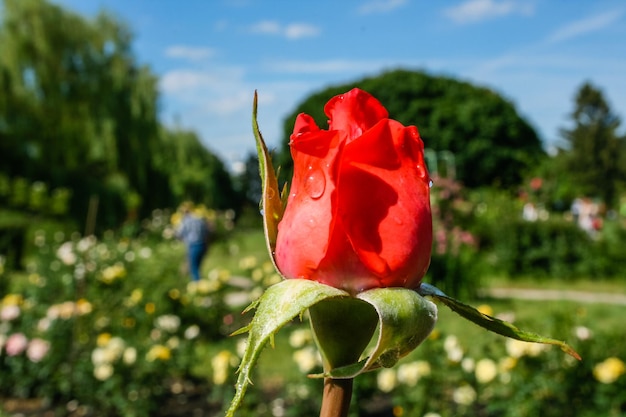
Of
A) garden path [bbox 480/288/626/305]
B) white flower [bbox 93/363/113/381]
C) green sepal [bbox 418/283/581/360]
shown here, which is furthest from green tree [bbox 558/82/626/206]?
green sepal [bbox 418/283/581/360]

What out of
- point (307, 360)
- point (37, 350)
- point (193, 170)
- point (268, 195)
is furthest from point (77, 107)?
point (268, 195)

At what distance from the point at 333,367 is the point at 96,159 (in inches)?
609

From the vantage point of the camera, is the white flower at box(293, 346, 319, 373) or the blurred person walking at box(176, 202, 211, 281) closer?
the white flower at box(293, 346, 319, 373)

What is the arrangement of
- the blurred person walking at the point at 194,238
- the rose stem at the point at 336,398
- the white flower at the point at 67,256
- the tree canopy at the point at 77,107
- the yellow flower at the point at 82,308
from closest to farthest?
1. the rose stem at the point at 336,398
2. the yellow flower at the point at 82,308
3. the white flower at the point at 67,256
4. the blurred person walking at the point at 194,238
5. the tree canopy at the point at 77,107

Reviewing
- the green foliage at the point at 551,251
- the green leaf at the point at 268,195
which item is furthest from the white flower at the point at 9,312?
the green foliage at the point at 551,251

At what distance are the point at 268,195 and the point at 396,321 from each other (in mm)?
119

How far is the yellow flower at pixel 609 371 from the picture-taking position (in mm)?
2859

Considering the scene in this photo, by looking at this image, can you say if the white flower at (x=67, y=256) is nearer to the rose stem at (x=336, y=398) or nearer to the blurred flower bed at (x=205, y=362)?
the blurred flower bed at (x=205, y=362)

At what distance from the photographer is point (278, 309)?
0.40 m

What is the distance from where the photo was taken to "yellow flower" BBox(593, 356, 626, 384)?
2859mm

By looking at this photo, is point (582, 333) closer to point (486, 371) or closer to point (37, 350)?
point (486, 371)

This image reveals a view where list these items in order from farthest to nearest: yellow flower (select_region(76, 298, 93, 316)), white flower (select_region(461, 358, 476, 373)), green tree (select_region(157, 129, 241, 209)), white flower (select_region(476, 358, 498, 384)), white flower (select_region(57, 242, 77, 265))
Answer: green tree (select_region(157, 129, 241, 209)) → white flower (select_region(57, 242, 77, 265)) → yellow flower (select_region(76, 298, 93, 316)) → white flower (select_region(461, 358, 476, 373)) → white flower (select_region(476, 358, 498, 384))

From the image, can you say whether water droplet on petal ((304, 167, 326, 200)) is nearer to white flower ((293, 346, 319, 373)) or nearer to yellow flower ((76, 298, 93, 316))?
white flower ((293, 346, 319, 373))

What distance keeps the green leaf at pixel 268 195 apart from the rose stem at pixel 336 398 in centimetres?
10
